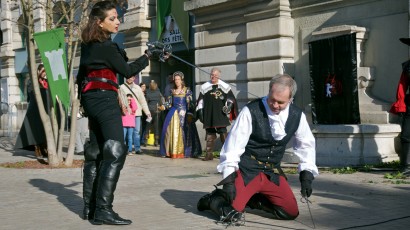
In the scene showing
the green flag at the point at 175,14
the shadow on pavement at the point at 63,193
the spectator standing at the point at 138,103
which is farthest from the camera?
the green flag at the point at 175,14

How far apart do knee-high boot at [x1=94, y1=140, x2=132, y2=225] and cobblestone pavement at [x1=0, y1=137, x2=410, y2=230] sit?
3.6 inches

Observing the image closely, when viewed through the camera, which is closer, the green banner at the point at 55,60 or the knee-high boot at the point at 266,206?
the knee-high boot at the point at 266,206

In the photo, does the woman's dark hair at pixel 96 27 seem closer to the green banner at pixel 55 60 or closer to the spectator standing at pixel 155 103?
the green banner at pixel 55 60

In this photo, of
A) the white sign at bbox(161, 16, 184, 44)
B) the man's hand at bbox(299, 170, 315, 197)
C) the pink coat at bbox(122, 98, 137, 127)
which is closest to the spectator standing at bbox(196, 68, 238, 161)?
the pink coat at bbox(122, 98, 137, 127)

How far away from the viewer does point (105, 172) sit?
570 centimetres

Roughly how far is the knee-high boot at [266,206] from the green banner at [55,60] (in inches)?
205

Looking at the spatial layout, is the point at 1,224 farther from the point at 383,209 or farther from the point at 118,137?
the point at 383,209

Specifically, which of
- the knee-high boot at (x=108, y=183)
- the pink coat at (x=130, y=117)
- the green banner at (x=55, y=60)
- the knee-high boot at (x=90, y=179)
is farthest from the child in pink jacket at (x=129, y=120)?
the knee-high boot at (x=108, y=183)

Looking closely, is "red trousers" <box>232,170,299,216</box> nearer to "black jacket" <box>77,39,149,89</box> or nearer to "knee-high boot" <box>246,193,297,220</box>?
"knee-high boot" <box>246,193,297,220</box>

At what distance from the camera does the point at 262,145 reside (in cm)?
580

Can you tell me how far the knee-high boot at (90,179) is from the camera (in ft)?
19.5

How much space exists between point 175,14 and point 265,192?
39.2 ft

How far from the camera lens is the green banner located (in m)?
10.5

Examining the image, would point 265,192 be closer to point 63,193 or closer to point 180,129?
point 63,193
